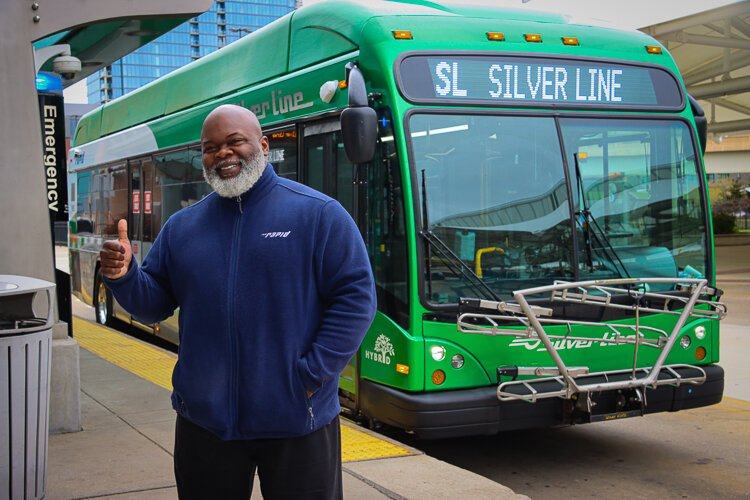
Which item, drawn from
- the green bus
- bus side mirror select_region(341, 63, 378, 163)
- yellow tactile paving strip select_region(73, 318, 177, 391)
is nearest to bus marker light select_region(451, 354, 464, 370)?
the green bus

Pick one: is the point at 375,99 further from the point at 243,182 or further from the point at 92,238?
the point at 92,238

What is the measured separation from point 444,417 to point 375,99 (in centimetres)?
212

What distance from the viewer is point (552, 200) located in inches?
246

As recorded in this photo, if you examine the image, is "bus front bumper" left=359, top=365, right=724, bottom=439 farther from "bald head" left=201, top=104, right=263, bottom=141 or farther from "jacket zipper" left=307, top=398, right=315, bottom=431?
"bald head" left=201, top=104, right=263, bottom=141

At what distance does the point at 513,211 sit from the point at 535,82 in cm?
95

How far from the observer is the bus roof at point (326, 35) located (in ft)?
21.0

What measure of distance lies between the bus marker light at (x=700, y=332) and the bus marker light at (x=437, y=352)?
2.02m

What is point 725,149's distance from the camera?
49.8 meters

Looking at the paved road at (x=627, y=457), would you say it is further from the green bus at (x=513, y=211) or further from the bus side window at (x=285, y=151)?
the bus side window at (x=285, y=151)

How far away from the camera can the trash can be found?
4.33 metres

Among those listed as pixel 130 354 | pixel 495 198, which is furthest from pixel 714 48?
pixel 495 198

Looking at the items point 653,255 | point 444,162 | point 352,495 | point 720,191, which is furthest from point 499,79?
point 720,191

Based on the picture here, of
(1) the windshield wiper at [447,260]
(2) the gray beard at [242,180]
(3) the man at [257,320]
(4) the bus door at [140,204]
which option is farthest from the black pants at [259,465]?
(4) the bus door at [140,204]

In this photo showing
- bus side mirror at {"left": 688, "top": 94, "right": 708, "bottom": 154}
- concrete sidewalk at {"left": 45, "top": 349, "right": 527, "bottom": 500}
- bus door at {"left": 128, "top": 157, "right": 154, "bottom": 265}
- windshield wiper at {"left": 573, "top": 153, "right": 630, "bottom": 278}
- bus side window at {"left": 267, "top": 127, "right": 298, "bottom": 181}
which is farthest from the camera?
bus door at {"left": 128, "top": 157, "right": 154, "bottom": 265}
